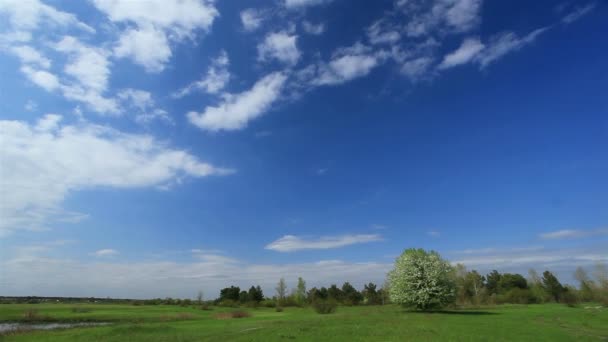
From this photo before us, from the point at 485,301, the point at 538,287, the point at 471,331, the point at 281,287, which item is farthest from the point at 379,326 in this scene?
the point at 538,287

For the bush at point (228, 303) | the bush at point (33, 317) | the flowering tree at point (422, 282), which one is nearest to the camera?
the flowering tree at point (422, 282)

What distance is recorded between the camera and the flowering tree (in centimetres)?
5272

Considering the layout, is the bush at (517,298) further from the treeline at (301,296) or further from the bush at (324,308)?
the bush at (324,308)

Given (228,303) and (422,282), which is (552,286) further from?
(228,303)

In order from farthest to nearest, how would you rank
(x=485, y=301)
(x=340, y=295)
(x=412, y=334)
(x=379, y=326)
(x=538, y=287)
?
(x=340, y=295)
(x=538, y=287)
(x=485, y=301)
(x=379, y=326)
(x=412, y=334)

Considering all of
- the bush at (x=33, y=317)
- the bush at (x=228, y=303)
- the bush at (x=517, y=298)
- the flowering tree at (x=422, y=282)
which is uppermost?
the flowering tree at (x=422, y=282)

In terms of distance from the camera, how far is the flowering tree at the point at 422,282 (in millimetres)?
52719

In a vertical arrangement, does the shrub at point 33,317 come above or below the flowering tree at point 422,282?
below

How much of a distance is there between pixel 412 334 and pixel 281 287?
106 m

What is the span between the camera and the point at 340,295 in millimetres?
120688

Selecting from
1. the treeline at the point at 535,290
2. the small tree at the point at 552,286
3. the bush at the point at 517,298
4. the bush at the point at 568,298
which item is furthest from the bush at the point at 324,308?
the small tree at the point at 552,286

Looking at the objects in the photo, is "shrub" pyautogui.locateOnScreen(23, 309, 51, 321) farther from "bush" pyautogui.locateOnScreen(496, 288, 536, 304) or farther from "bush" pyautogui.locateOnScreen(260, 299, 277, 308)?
"bush" pyautogui.locateOnScreen(496, 288, 536, 304)

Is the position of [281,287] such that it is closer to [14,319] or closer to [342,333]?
[14,319]

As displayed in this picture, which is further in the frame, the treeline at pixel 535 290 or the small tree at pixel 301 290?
the small tree at pixel 301 290
